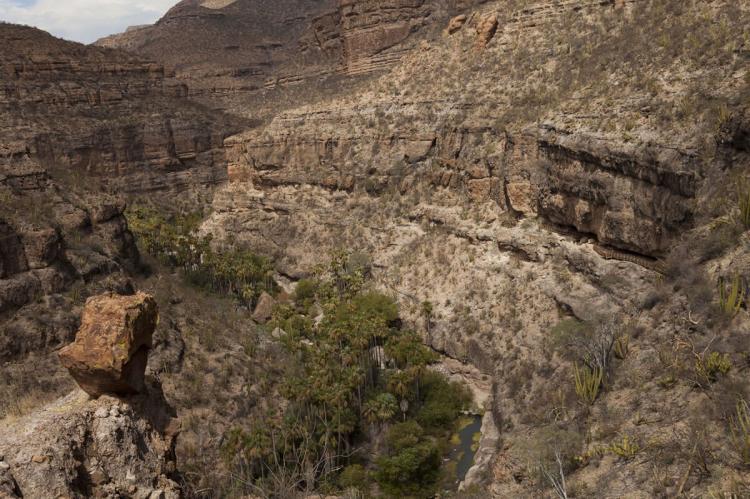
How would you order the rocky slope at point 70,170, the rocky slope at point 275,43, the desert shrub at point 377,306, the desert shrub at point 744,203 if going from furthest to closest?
1. the rocky slope at point 275,43
2. the desert shrub at point 377,306
3. the rocky slope at point 70,170
4. the desert shrub at point 744,203

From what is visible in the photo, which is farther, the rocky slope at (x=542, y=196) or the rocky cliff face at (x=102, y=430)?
the rocky slope at (x=542, y=196)

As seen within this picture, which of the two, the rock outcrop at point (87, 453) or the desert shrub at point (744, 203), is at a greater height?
the desert shrub at point (744, 203)

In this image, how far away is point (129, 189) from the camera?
70.4 meters

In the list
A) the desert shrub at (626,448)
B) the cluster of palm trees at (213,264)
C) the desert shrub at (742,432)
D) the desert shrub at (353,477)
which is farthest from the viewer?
the cluster of palm trees at (213,264)

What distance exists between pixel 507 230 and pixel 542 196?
335 centimetres

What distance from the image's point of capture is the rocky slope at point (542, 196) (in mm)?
21859

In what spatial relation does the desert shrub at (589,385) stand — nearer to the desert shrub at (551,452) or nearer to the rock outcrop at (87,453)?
the desert shrub at (551,452)

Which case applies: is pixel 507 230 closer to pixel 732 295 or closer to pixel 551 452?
pixel 732 295

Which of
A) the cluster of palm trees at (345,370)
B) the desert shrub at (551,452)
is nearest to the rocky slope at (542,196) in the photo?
the desert shrub at (551,452)

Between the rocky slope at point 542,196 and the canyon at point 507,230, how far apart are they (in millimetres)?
137

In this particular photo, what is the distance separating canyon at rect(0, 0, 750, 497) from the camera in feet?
66.9

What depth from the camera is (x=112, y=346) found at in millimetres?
12633

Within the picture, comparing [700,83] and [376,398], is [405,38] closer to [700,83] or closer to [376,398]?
[700,83]

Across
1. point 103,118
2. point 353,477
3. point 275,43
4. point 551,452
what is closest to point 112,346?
point 551,452
